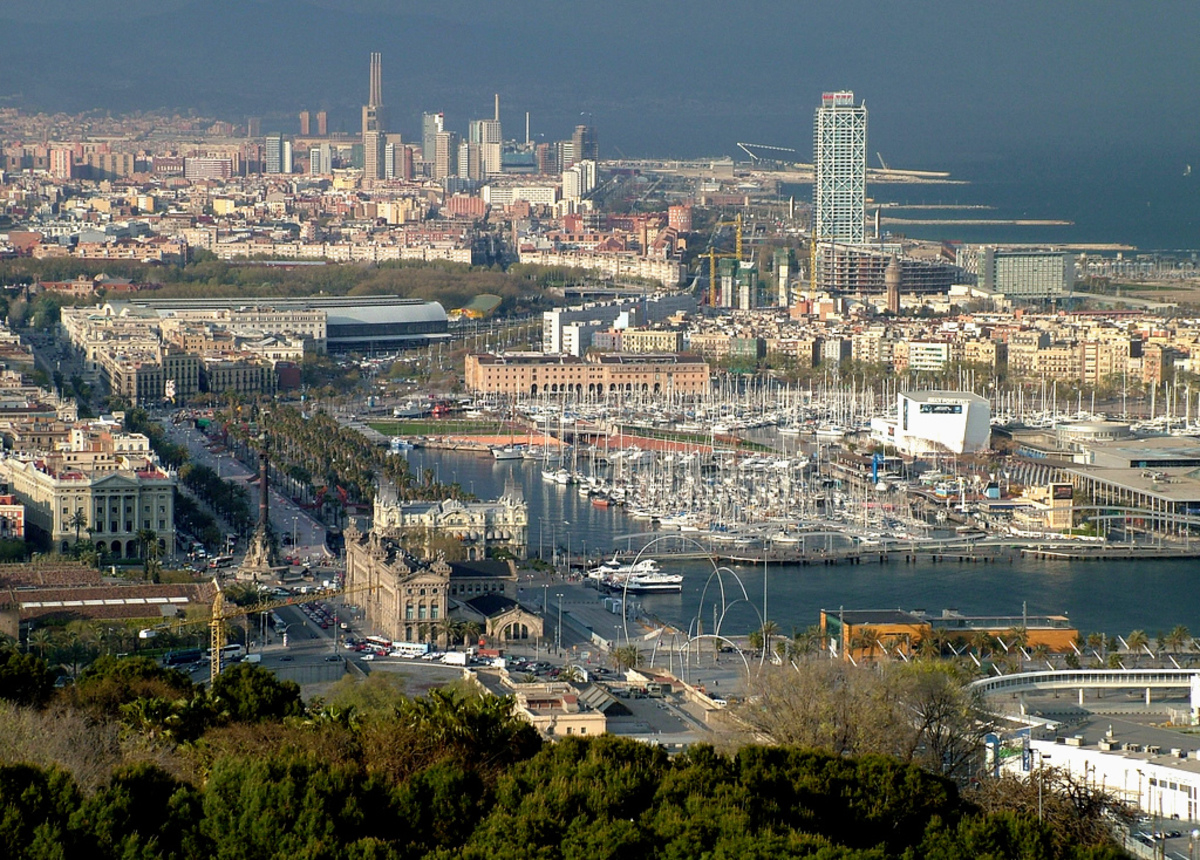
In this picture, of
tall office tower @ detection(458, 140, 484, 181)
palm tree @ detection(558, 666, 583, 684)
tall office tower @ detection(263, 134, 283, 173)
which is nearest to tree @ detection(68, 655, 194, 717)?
palm tree @ detection(558, 666, 583, 684)

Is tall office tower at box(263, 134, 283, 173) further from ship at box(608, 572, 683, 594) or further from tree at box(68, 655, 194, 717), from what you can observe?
tree at box(68, 655, 194, 717)

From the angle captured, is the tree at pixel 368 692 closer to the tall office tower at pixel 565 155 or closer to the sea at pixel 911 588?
the sea at pixel 911 588

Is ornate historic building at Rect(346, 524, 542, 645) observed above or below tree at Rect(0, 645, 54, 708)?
below

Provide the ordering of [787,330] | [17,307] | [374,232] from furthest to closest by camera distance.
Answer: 1. [374,232]
2. [17,307]
3. [787,330]

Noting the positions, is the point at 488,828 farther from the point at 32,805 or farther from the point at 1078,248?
the point at 1078,248

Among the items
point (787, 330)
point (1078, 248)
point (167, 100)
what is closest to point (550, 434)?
point (787, 330)

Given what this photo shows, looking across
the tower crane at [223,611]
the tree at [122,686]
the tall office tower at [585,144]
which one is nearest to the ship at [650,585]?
the tower crane at [223,611]
